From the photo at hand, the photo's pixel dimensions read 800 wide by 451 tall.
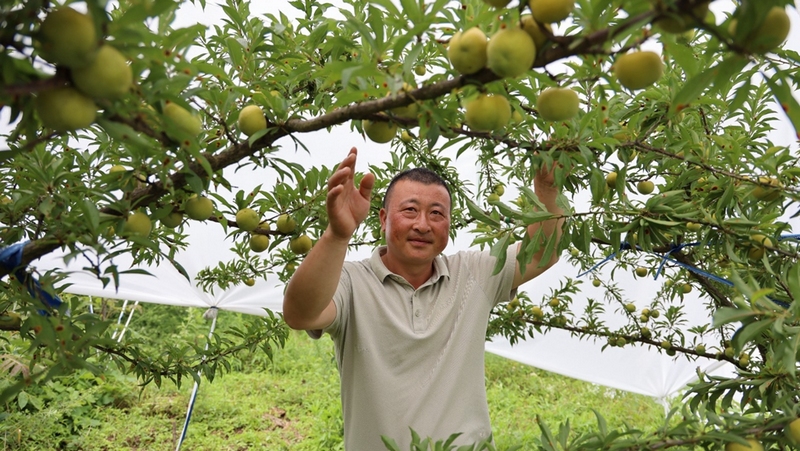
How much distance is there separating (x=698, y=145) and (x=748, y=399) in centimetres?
49

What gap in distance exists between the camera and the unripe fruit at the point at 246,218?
3.89 feet

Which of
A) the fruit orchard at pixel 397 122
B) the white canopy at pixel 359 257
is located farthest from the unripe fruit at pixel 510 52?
the white canopy at pixel 359 257

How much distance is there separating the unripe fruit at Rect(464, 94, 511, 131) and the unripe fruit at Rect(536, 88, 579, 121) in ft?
0.15

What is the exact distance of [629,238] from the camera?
110 centimetres

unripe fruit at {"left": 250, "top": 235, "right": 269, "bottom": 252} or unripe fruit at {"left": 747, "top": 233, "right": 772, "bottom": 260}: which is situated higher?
unripe fruit at {"left": 747, "top": 233, "right": 772, "bottom": 260}

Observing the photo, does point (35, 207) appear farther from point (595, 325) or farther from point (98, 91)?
point (595, 325)

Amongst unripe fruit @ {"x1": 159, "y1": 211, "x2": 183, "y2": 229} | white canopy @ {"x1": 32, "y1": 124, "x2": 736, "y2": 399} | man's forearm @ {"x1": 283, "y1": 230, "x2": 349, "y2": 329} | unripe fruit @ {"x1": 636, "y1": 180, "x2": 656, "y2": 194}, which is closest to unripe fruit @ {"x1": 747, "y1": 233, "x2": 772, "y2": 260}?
unripe fruit @ {"x1": 636, "y1": 180, "x2": 656, "y2": 194}

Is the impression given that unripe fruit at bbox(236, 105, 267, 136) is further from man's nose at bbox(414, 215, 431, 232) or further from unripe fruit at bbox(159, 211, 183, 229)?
man's nose at bbox(414, 215, 431, 232)

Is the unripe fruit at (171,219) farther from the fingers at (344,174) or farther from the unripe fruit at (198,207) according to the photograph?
the fingers at (344,174)

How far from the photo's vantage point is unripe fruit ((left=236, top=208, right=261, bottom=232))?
3.89 feet

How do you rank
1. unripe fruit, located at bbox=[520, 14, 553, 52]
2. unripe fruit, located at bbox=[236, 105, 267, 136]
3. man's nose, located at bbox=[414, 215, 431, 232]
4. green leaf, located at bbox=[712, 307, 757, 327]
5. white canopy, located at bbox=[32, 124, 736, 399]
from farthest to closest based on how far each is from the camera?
Result: white canopy, located at bbox=[32, 124, 736, 399] → man's nose, located at bbox=[414, 215, 431, 232] → unripe fruit, located at bbox=[236, 105, 267, 136] → green leaf, located at bbox=[712, 307, 757, 327] → unripe fruit, located at bbox=[520, 14, 553, 52]

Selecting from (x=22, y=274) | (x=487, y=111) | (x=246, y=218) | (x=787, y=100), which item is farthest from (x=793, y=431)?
(x=22, y=274)

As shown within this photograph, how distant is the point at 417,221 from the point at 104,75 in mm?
1073

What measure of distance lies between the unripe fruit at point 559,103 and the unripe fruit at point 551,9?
13 cm
